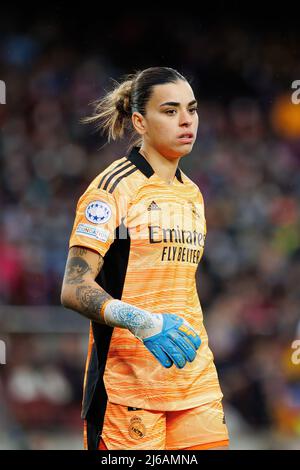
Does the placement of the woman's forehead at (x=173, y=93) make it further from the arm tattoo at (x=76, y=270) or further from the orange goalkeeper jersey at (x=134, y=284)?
the arm tattoo at (x=76, y=270)

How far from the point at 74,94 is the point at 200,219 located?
832 cm

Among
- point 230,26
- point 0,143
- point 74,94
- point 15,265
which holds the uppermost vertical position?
point 230,26

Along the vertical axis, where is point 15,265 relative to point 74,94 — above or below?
below

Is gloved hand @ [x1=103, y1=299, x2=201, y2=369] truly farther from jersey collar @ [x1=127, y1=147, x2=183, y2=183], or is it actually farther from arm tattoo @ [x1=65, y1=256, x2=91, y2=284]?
jersey collar @ [x1=127, y1=147, x2=183, y2=183]

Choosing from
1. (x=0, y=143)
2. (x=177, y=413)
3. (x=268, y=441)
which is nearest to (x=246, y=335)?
(x=268, y=441)

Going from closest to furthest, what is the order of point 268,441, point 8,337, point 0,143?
point 8,337 → point 268,441 → point 0,143

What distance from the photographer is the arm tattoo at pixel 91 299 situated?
402 centimetres

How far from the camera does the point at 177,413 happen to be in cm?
428

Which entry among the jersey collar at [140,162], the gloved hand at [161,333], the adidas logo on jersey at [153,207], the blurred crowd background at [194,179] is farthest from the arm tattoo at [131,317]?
the blurred crowd background at [194,179]

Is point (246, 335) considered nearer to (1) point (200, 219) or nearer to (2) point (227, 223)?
(2) point (227, 223)

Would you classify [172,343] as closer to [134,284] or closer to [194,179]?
[134,284]

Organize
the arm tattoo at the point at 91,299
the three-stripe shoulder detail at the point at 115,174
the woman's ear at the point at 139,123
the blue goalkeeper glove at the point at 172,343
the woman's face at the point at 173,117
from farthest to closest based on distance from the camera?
the woman's ear at the point at 139,123
the woman's face at the point at 173,117
the three-stripe shoulder detail at the point at 115,174
the arm tattoo at the point at 91,299
the blue goalkeeper glove at the point at 172,343

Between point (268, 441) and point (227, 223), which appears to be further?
point (227, 223)

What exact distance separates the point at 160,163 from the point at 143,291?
26.9 inches
